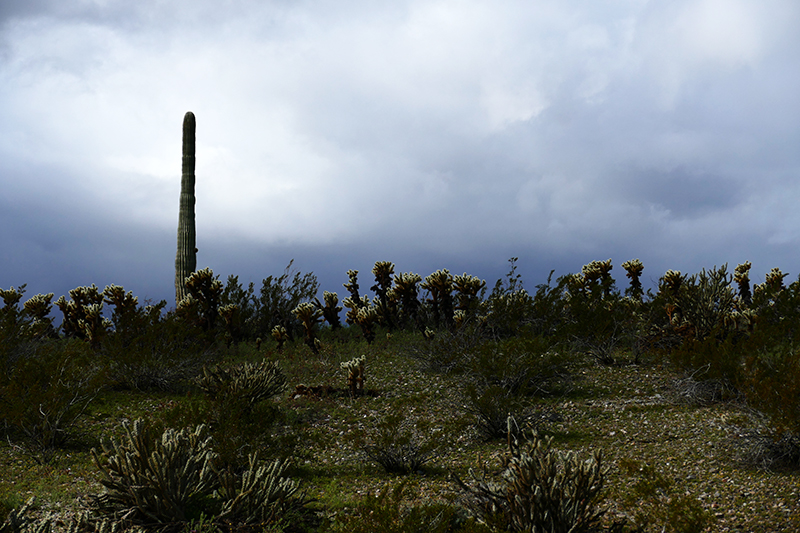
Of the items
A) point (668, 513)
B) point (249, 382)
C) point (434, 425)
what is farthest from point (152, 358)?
point (668, 513)

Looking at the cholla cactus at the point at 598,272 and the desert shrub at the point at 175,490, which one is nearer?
the desert shrub at the point at 175,490

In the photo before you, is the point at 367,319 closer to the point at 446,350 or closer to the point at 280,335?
the point at 280,335

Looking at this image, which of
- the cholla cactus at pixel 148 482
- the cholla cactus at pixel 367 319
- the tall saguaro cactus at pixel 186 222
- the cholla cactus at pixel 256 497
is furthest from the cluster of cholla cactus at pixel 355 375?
the tall saguaro cactus at pixel 186 222

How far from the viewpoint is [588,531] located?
15.3 ft

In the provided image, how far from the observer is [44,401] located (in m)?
8.48

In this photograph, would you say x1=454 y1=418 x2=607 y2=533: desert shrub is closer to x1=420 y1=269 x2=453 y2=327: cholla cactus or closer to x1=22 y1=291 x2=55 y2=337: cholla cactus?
x1=420 y1=269 x2=453 y2=327: cholla cactus

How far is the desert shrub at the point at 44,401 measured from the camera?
330 inches

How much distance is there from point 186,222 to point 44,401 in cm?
1520

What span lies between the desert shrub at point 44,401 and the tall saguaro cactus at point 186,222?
11903 millimetres

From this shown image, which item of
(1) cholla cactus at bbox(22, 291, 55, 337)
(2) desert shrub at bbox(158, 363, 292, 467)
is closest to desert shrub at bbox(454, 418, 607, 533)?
(2) desert shrub at bbox(158, 363, 292, 467)

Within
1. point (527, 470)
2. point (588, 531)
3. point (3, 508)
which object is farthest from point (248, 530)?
point (588, 531)

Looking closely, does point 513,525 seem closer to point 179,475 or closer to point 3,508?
Answer: point 179,475

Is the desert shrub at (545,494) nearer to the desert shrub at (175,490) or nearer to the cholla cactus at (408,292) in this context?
the desert shrub at (175,490)

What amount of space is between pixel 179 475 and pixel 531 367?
7125mm
